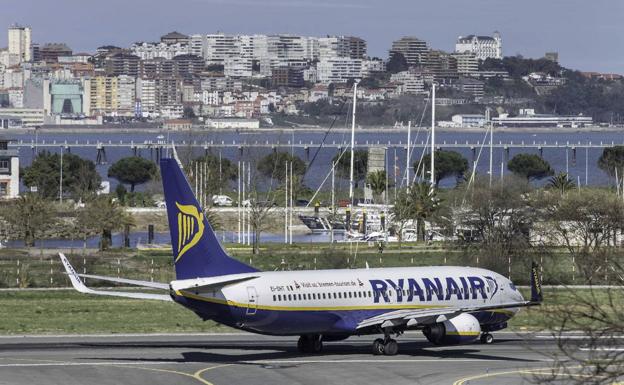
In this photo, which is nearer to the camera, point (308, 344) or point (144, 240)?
point (308, 344)

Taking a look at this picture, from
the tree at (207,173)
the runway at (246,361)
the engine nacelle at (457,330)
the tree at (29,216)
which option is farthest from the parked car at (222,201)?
the engine nacelle at (457,330)

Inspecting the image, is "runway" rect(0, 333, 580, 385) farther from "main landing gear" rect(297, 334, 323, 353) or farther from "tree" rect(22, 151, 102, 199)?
"tree" rect(22, 151, 102, 199)

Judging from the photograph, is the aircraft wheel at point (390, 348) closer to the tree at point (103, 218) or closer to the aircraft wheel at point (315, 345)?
the aircraft wheel at point (315, 345)

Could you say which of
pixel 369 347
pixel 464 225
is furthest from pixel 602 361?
pixel 464 225

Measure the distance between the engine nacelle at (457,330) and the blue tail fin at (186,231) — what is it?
9629 mm

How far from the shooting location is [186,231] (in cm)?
5003

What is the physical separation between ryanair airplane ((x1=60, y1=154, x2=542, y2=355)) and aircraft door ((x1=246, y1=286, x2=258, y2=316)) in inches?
1.3

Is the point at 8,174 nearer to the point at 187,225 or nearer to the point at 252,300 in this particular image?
the point at 187,225

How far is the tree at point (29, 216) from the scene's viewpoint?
428 ft

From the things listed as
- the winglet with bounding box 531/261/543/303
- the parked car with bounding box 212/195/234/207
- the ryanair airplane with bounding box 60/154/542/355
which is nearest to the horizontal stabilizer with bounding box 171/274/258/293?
the ryanair airplane with bounding box 60/154/542/355

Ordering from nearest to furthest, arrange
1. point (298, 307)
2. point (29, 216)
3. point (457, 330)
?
point (298, 307) → point (457, 330) → point (29, 216)

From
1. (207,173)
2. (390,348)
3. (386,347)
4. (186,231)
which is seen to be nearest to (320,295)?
(386,347)

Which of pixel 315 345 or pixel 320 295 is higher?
pixel 320 295

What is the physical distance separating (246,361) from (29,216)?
8145cm
